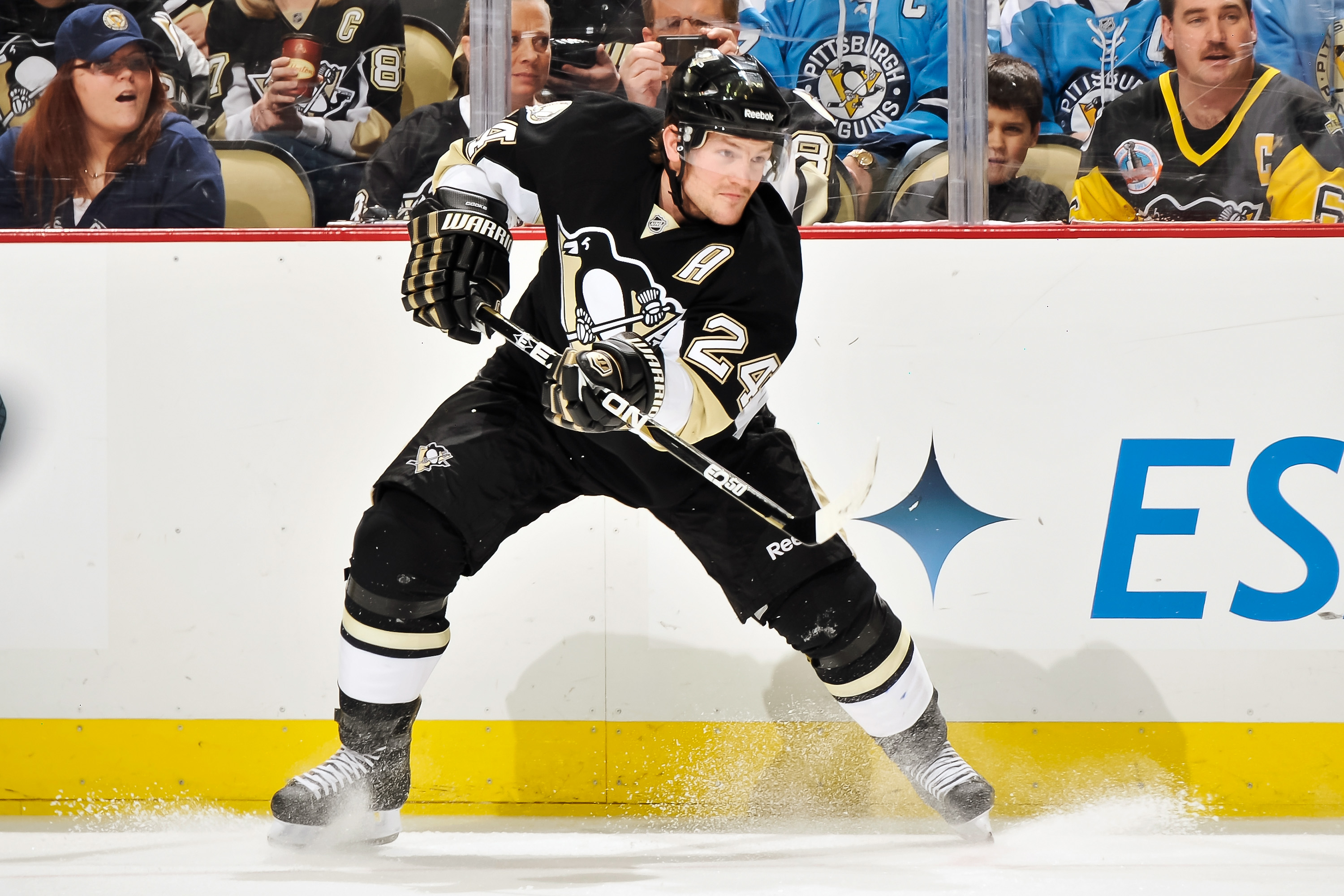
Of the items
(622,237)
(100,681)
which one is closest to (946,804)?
(622,237)

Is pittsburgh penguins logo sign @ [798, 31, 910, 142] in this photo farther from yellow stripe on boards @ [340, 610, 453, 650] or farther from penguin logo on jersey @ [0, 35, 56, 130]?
penguin logo on jersey @ [0, 35, 56, 130]

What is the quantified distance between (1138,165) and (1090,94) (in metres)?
0.19

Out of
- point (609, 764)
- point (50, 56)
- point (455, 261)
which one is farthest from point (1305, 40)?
point (50, 56)

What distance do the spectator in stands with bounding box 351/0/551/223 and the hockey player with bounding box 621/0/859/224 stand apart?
206mm

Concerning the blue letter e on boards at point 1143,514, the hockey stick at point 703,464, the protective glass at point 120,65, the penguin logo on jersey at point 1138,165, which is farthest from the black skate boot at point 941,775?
the protective glass at point 120,65

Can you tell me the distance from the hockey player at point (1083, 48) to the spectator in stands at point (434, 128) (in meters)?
1.05

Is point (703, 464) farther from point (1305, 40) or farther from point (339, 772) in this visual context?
point (1305, 40)

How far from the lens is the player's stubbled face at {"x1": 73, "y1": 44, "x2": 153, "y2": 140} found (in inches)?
97.7

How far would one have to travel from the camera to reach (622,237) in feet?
6.49

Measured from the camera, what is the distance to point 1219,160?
7.91 ft

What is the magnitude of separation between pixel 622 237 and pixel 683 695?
1.03 metres

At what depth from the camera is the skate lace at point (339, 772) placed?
2.04 meters

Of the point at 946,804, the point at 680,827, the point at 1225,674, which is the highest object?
the point at 1225,674

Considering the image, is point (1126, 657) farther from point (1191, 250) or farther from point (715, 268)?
point (715, 268)
